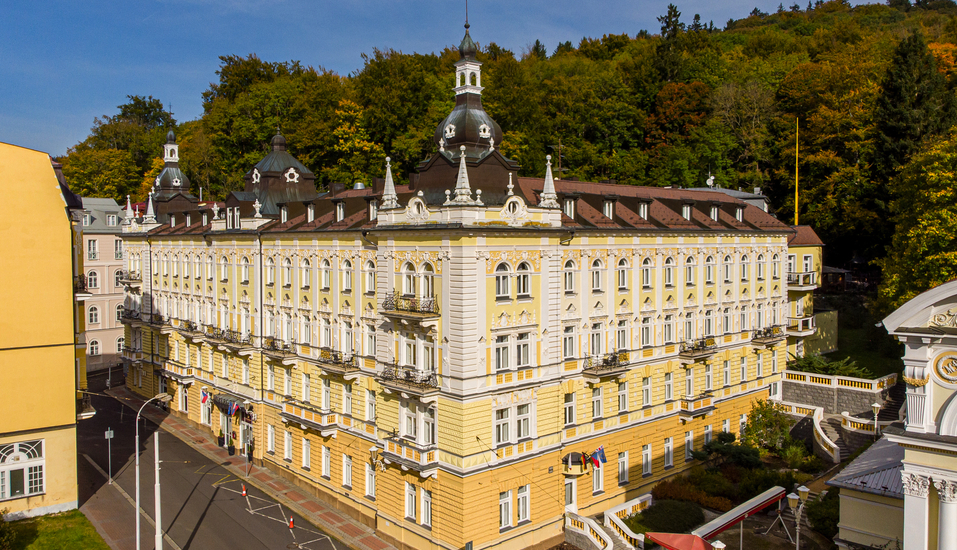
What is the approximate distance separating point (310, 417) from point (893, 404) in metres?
34.0

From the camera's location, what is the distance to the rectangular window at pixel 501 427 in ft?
92.4

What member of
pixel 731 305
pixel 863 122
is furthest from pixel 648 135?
pixel 731 305

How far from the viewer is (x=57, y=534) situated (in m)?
30.0

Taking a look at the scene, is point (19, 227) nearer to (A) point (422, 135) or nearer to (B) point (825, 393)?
(A) point (422, 135)

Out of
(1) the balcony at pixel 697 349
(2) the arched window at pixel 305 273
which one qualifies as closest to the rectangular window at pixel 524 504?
(1) the balcony at pixel 697 349

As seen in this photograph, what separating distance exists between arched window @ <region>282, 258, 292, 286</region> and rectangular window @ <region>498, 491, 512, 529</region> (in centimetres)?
1880

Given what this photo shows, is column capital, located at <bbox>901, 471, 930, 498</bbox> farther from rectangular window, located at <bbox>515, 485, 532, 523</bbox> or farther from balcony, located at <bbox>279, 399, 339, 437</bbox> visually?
balcony, located at <bbox>279, 399, 339, 437</bbox>

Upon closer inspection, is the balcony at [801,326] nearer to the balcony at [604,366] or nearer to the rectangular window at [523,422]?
the balcony at [604,366]

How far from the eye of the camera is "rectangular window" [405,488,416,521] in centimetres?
2991

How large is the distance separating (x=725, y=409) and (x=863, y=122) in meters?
34.1

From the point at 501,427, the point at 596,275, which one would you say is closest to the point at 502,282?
the point at 501,427

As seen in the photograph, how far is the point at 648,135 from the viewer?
73875 millimetres

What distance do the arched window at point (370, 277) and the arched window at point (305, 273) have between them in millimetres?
5778

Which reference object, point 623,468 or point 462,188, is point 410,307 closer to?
point 462,188
